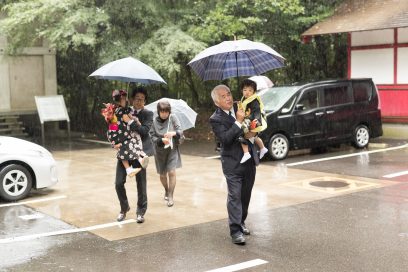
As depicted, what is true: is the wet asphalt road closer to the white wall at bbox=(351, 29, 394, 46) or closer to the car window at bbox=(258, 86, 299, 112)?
the car window at bbox=(258, 86, 299, 112)

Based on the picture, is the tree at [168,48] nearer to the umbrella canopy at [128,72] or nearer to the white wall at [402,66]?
the white wall at [402,66]

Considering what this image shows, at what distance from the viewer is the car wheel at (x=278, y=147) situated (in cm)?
1242

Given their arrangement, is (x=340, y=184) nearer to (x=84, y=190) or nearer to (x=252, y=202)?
(x=252, y=202)

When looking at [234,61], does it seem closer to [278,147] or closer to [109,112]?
[109,112]

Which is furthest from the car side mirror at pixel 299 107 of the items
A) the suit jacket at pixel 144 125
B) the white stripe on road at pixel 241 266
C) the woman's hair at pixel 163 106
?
the white stripe on road at pixel 241 266

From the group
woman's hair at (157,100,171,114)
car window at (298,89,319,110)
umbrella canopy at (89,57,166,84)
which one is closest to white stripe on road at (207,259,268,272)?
umbrella canopy at (89,57,166,84)

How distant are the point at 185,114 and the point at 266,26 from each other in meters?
10.1

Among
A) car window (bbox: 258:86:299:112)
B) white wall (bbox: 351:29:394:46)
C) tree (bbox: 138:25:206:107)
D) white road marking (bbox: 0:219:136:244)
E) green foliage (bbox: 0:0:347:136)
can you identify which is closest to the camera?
white road marking (bbox: 0:219:136:244)

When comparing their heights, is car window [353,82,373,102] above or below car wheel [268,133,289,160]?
above

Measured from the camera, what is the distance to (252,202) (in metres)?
8.23

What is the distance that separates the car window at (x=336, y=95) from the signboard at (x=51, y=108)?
8.76m

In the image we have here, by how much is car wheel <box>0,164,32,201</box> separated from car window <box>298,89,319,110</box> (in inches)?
265

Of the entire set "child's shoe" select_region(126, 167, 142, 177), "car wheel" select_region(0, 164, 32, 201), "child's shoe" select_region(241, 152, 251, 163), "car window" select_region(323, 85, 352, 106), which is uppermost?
"car window" select_region(323, 85, 352, 106)

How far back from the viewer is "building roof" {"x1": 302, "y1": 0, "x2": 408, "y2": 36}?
15.6 metres
